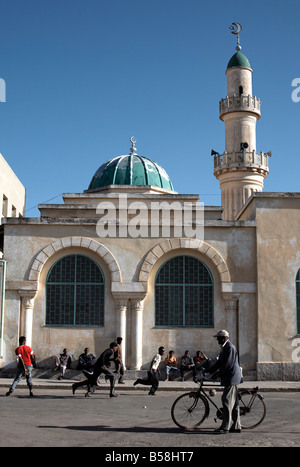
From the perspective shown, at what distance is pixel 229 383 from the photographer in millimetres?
9320

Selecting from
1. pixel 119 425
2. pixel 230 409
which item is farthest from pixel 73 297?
pixel 230 409

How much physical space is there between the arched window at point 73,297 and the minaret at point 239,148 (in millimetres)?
13886

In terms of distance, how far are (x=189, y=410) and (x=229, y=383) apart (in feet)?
2.56

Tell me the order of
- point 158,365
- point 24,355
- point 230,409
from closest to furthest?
point 230,409 → point 24,355 → point 158,365

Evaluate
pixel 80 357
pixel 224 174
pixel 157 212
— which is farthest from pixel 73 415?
pixel 224 174

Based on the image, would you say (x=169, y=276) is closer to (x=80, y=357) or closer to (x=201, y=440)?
(x=80, y=357)

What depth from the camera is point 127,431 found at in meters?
9.27

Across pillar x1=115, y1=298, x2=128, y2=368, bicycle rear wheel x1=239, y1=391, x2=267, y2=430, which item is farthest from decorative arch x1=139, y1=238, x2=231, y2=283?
bicycle rear wheel x1=239, y1=391, x2=267, y2=430

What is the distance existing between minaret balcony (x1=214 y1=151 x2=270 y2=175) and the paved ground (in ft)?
60.0

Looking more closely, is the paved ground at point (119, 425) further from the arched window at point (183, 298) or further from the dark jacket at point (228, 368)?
the arched window at point (183, 298)

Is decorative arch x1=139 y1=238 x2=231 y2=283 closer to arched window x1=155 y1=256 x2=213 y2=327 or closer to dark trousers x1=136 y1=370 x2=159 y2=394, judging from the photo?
arched window x1=155 y1=256 x2=213 y2=327

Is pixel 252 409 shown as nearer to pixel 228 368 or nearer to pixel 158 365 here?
pixel 228 368

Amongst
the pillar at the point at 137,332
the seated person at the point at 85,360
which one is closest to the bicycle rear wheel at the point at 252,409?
the seated person at the point at 85,360

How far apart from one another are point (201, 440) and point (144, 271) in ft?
34.5
